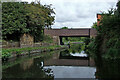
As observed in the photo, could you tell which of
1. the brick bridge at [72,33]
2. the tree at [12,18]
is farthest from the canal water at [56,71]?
the brick bridge at [72,33]

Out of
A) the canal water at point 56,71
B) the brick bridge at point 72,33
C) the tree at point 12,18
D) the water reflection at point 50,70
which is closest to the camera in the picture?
the canal water at point 56,71

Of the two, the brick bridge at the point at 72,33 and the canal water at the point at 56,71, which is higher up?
the brick bridge at the point at 72,33

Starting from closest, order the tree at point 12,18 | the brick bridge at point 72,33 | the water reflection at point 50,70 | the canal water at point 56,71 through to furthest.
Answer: the canal water at point 56,71, the water reflection at point 50,70, the tree at point 12,18, the brick bridge at point 72,33

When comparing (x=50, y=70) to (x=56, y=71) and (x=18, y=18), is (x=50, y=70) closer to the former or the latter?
(x=56, y=71)

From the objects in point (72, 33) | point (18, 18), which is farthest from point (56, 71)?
point (72, 33)

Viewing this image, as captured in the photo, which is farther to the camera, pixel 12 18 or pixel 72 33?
pixel 72 33

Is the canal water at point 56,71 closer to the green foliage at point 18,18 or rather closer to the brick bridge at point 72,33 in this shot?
the green foliage at point 18,18

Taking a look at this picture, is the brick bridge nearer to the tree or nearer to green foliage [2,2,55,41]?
green foliage [2,2,55,41]

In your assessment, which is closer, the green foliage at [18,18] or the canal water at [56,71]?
the canal water at [56,71]

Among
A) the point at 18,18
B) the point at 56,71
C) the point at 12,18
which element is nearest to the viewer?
the point at 56,71

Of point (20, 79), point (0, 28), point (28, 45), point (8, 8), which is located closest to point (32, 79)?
point (20, 79)

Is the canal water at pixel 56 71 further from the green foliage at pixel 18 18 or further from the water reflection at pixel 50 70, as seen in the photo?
the green foliage at pixel 18 18

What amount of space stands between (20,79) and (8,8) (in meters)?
18.3

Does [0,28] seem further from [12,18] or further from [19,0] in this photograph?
[19,0]
